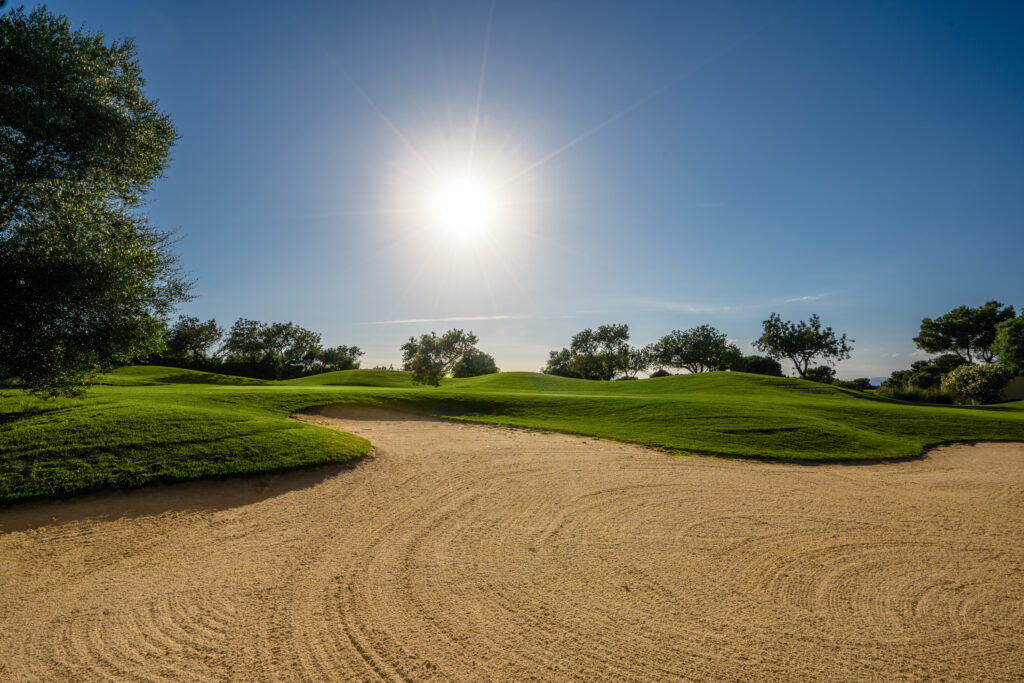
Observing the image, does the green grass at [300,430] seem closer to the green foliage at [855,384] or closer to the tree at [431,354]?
the tree at [431,354]

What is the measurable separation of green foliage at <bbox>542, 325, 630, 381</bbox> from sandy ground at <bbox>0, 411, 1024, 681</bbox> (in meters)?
70.8

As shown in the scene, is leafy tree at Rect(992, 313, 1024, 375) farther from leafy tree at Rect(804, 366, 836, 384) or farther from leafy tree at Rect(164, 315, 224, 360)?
leafy tree at Rect(164, 315, 224, 360)

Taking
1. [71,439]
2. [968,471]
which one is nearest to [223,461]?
[71,439]

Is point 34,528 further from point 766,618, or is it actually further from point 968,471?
point 968,471

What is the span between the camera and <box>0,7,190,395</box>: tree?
11.4 m

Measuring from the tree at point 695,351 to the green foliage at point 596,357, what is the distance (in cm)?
604

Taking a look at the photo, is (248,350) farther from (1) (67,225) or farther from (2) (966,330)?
(2) (966,330)

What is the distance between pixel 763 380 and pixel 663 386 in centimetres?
991

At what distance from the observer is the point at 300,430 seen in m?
13.3

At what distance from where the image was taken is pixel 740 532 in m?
8.02

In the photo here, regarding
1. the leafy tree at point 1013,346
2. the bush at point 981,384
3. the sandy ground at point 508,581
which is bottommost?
the sandy ground at point 508,581

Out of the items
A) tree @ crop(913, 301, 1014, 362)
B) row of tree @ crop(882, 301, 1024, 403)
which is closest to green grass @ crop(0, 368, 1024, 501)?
row of tree @ crop(882, 301, 1024, 403)

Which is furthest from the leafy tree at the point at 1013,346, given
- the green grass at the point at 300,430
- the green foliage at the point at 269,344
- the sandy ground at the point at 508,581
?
the green foliage at the point at 269,344

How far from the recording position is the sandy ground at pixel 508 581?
4449mm
